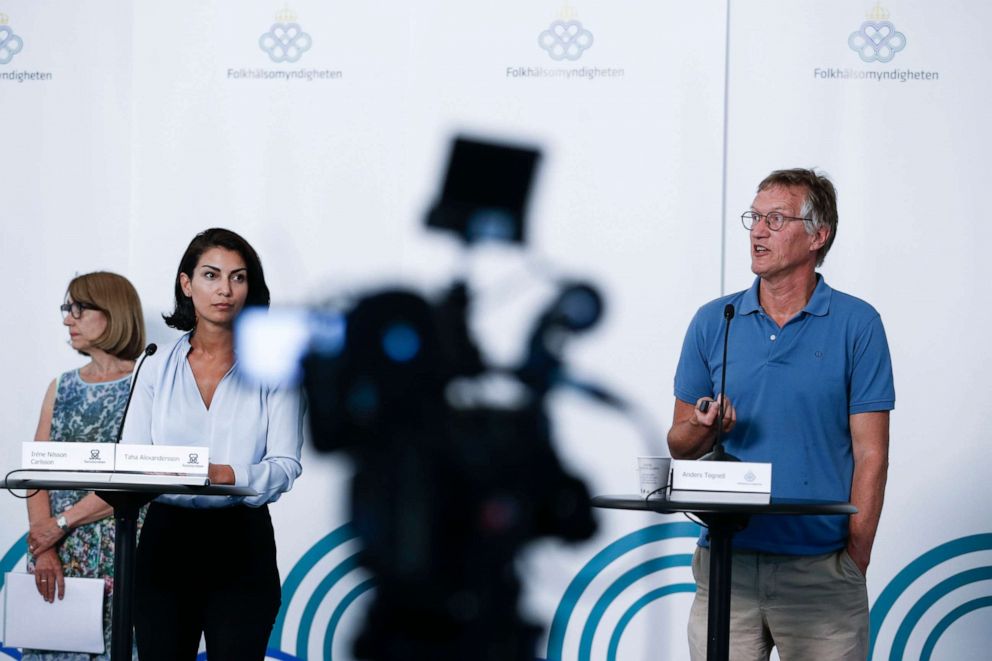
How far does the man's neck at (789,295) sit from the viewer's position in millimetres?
2799

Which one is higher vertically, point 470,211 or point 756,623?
point 470,211

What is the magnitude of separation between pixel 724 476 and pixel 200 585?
1404 mm

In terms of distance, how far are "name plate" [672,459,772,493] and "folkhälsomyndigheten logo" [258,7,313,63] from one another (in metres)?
2.51

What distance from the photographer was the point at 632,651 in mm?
3887

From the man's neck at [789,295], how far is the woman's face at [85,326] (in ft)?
7.94

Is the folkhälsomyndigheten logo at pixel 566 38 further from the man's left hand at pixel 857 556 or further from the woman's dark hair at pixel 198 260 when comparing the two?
the man's left hand at pixel 857 556

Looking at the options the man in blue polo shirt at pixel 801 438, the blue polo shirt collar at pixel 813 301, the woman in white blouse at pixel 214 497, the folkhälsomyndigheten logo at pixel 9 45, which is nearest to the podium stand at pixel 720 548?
the man in blue polo shirt at pixel 801 438

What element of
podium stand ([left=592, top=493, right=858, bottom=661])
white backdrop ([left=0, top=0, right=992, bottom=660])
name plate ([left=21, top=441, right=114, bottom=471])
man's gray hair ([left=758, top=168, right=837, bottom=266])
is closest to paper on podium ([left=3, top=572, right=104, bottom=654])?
white backdrop ([left=0, top=0, right=992, bottom=660])

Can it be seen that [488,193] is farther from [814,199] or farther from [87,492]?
[87,492]

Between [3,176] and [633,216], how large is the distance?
243 centimetres

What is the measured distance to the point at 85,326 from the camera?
4012mm

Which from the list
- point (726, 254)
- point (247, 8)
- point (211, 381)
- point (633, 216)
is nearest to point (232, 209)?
point (247, 8)

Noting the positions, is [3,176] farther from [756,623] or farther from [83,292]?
[756,623]

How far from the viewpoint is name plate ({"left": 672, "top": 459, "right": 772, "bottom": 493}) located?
2.26 metres
